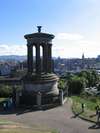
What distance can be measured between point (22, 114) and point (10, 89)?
14.9 meters

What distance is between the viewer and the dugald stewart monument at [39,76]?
34344mm

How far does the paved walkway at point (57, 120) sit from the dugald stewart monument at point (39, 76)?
3.34m

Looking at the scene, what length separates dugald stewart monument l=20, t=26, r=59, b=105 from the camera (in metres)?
34.3

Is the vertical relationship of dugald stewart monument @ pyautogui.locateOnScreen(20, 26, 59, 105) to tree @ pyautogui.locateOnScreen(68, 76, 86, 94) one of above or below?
above

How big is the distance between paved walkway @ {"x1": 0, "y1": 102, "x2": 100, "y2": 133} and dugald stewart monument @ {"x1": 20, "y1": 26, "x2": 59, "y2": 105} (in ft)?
11.0

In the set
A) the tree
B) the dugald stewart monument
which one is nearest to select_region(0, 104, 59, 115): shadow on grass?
the dugald stewart monument

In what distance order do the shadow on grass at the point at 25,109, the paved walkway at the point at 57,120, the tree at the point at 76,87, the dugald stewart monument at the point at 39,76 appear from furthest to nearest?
1. the tree at the point at 76,87
2. the dugald stewart monument at the point at 39,76
3. the shadow on grass at the point at 25,109
4. the paved walkway at the point at 57,120

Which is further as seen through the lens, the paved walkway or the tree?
the tree

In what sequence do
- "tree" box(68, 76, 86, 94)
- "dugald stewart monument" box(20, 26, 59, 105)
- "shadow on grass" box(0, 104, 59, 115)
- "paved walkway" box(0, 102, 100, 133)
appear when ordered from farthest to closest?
"tree" box(68, 76, 86, 94), "dugald stewart monument" box(20, 26, 59, 105), "shadow on grass" box(0, 104, 59, 115), "paved walkway" box(0, 102, 100, 133)

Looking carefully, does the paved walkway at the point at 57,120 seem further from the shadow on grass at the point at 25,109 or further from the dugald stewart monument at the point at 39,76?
the dugald stewart monument at the point at 39,76

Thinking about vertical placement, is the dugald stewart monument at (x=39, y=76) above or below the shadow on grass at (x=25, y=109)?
above

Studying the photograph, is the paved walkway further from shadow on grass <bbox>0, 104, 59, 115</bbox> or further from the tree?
the tree

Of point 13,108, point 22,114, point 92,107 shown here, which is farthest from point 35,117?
point 92,107

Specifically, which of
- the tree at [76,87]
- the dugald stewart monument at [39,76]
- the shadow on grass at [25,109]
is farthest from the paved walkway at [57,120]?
the tree at [76,87]
